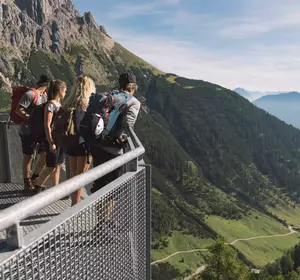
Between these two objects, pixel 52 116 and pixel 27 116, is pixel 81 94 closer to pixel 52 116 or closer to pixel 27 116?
pixel 52 116

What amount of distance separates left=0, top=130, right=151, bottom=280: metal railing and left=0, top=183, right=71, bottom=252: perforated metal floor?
1.50 metres

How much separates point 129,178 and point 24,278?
2241mm

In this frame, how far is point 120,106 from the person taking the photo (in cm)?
644

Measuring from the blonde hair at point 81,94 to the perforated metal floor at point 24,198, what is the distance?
185 centimetres

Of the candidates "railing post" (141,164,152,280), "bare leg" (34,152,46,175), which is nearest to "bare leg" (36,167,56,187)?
"bare leg" (34,152,46,175)

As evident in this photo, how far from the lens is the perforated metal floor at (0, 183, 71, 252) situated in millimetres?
5505

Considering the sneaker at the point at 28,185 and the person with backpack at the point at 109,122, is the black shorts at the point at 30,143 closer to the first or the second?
the sneaker at the point at 28,185

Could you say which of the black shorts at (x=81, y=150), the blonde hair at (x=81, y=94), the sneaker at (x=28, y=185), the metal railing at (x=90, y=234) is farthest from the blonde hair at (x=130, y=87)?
the sneaker at (x=28, y=185)

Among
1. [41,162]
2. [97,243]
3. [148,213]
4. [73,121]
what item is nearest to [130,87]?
[73,121]

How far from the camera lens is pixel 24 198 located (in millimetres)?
7832

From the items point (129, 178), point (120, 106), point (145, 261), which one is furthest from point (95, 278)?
point (120, 106)

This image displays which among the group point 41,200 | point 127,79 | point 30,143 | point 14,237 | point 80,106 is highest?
point 127,79

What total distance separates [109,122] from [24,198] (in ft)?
9.12

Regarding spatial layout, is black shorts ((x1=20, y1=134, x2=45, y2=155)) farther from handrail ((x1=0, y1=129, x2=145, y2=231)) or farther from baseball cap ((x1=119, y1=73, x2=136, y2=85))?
handrail ((x1=0, y1=129, x2=145, y2=231))
